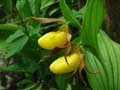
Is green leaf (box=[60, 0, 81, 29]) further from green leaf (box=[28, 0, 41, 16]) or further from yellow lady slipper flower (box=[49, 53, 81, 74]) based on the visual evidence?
green leaf (box=[28, 0, 41, 16])

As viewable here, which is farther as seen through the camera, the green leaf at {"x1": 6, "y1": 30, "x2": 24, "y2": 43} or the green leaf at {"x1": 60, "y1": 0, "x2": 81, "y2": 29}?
the green leaf at {"x1": 6, "y1": 30, "x2": 24, "y2": 43}

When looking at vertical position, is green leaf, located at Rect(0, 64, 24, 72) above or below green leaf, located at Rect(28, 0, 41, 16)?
below

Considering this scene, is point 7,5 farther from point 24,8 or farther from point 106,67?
point 106,67

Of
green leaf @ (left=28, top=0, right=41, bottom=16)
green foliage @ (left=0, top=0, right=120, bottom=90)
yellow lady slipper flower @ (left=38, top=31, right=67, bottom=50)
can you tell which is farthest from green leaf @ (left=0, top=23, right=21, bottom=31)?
yellow lady slipper flower @ (left=38, top=31, right=67, bottom=50)

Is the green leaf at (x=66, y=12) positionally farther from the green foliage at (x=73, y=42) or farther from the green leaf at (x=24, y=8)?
the green leaf at (x=24, y=8)

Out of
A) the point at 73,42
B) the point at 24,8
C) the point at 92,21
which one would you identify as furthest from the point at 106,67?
the point at 24,8

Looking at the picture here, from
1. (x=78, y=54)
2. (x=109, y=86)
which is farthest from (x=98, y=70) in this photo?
(x=78, y=54)

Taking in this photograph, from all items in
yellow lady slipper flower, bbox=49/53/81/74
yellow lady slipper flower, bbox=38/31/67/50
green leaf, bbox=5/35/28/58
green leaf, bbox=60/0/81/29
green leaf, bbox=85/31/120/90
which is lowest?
green leaf, bbox=85/31/120/90
